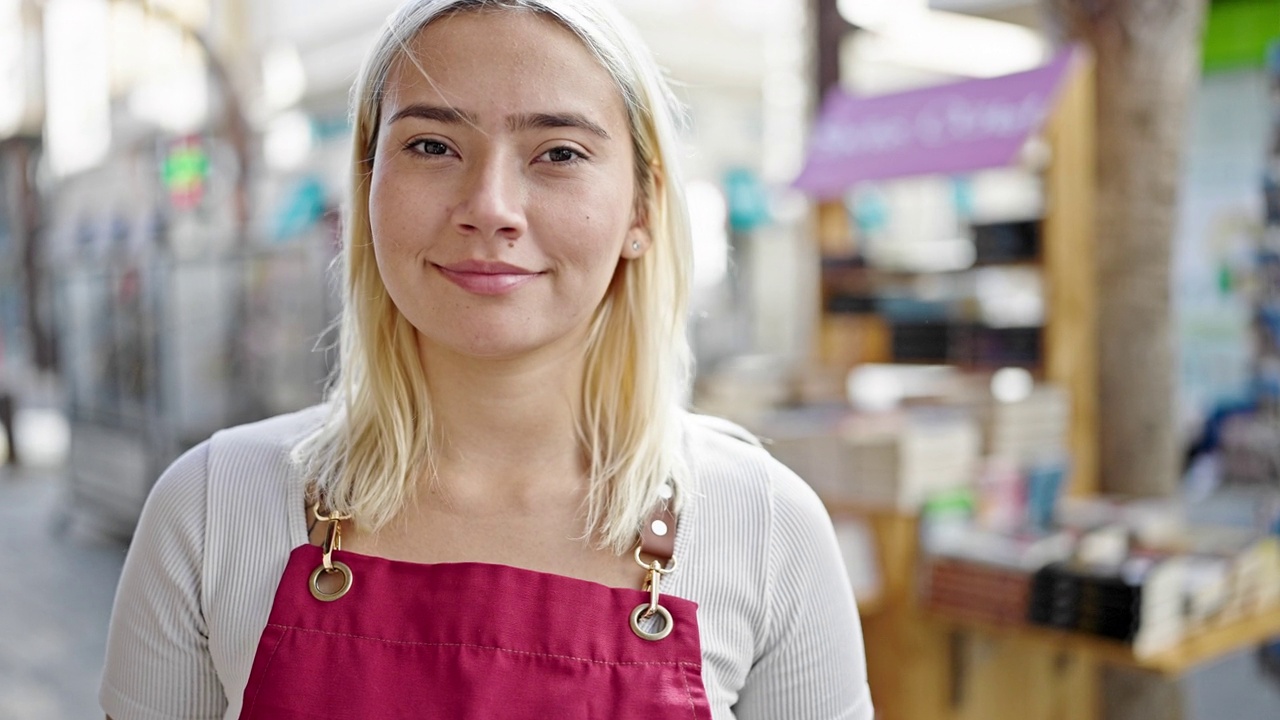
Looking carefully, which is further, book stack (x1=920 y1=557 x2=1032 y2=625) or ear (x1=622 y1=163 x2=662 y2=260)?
book stack (x1=920 y1=557 x2=1032 y2=625)

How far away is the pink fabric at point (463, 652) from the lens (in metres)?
1.09

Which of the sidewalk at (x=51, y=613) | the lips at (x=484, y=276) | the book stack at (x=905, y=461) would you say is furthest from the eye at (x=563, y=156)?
the sidewalk at (x=51, y=613)

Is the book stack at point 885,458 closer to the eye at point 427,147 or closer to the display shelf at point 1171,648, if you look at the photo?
the display shelf at point 1171,648

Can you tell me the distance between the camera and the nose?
1069mm

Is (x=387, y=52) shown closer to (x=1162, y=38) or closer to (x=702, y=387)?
(x=1162, y=38)

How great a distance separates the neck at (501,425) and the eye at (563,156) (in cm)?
22

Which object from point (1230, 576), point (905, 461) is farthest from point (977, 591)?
point (1230, 576)

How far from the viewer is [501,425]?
1.23 metres

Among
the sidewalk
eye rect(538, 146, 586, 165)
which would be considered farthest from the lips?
the sidewalk

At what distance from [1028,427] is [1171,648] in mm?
977

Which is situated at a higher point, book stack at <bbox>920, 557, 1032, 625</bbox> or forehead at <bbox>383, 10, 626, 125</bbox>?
forehead at <bbox>383, 10, 626, 125</bbox>

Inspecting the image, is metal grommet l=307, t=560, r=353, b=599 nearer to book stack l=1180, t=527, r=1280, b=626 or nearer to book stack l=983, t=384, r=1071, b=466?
book stack l=1180, t=527, r=1280, b=626

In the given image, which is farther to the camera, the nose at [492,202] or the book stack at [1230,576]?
the book stack at [1230,576]

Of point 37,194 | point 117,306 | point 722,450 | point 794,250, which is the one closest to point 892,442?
point 722,450
